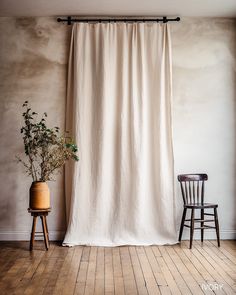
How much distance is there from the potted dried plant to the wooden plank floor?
694mm

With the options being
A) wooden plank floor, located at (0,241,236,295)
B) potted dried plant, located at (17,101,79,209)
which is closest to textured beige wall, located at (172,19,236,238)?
wooden plank floor, located at (0,241,236,295)

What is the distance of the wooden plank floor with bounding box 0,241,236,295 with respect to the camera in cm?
362

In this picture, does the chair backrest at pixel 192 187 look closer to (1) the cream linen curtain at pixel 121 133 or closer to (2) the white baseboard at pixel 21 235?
(1) the cream linen curtain at pixel 121 133

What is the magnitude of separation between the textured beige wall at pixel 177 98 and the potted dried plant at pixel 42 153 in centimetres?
16

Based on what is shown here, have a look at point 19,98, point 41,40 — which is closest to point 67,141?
point 19,98

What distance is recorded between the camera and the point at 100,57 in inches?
217

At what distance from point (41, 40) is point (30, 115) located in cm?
103

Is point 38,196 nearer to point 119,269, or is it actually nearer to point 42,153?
A: point 42,153

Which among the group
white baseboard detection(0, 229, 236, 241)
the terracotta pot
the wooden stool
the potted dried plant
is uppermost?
the potted dried plant

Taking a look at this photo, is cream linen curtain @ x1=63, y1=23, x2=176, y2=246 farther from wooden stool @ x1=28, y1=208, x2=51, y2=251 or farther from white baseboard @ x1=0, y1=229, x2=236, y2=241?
wooden stool @ x1=28, y1=208, x2=51, y2=251

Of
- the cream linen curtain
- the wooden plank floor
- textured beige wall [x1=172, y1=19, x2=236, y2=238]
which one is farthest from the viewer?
textured beige wall [x1=172, y1=19, x2=236, y2=238]

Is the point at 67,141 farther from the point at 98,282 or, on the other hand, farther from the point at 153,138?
the point at 98,282

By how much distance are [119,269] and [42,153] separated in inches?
71.1

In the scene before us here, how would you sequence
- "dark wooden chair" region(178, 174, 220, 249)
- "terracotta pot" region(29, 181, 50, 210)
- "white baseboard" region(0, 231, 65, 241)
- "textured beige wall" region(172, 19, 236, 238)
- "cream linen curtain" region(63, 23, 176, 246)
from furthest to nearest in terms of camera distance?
"textured beige wall" region(172, 19, 236, 238) < "white baseboard" region(0, 231, 65, 241) < "cream linen curtain" region(63, 23, 176, 246) < "dark wooden chair" region(178, 174, 220, 249) < "terracotta pot" region(29, 181, 50, 210)
